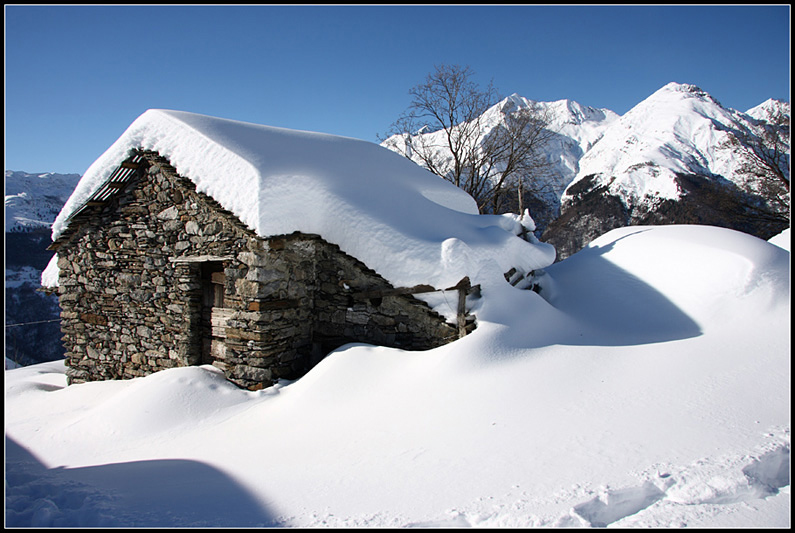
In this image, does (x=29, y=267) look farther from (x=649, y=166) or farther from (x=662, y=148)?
(x=662, y=148)

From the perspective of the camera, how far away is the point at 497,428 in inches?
138

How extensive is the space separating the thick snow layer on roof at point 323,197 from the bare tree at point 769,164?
17.0m

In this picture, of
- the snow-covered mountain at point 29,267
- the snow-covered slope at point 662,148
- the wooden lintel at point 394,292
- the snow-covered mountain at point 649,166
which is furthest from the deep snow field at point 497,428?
the snow-covered slope at point 662,148

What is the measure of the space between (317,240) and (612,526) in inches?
184

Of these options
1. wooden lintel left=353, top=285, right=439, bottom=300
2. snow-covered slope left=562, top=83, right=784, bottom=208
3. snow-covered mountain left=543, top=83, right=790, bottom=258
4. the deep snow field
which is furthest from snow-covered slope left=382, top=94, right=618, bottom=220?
the deep snow field

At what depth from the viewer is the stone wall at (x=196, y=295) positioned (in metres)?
5.66

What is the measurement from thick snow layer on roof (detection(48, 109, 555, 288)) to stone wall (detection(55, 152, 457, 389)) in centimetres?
23

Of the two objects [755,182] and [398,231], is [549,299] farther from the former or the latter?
[755,182]

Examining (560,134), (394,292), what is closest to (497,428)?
(394,292)

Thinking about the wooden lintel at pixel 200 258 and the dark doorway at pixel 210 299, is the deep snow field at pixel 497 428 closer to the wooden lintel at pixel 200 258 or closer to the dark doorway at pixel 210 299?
the dark doorway at pixel 210 299

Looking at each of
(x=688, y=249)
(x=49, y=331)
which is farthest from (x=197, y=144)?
(x=49, y=331)

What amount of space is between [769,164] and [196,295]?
899 inches

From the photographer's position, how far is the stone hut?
564cm

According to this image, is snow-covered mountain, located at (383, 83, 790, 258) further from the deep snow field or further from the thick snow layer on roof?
the deep snow field
